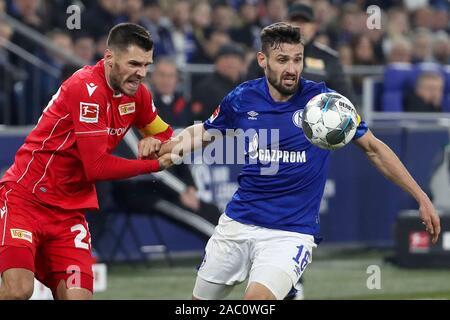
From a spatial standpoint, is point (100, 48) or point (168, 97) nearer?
point (168, 97)

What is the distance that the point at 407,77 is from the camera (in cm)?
1708

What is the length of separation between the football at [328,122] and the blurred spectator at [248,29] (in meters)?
10.5

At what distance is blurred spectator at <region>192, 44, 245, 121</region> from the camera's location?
1428 centimetres

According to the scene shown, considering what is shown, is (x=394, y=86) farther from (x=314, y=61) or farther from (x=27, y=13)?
(x=314, y=61)

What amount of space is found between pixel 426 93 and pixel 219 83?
3534 mm

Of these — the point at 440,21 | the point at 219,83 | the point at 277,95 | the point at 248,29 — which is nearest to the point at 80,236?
the point at 277,95

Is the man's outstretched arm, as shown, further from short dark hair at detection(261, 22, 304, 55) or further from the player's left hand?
short dark hair at detection(261, 22, 304, 55)

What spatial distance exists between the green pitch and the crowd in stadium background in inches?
78.1

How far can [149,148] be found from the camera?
27.8 ft

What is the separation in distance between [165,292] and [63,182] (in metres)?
3.94

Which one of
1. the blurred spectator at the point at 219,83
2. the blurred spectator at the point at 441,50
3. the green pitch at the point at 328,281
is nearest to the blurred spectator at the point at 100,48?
the blurred spectator at the point at 219,83

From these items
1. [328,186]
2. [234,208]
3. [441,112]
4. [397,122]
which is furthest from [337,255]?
[234,208]

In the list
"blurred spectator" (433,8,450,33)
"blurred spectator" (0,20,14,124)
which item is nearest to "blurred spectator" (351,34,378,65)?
"blurred spectator" (433,8,450,33)
